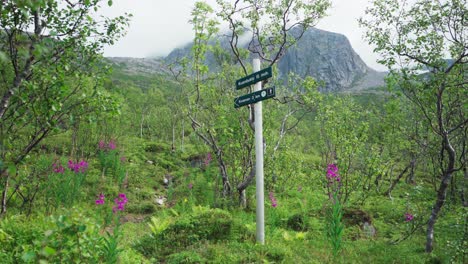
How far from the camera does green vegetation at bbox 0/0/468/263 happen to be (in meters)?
4.50

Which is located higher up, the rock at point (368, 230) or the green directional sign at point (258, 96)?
the green directional sign at point (258, 96)

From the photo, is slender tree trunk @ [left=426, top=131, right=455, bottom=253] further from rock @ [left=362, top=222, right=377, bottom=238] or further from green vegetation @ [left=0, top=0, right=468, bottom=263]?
rock @ [left=362, top=222, right=377, bottom=238]

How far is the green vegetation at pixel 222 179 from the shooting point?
450 cm

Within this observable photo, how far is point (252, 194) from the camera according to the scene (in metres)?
13.1

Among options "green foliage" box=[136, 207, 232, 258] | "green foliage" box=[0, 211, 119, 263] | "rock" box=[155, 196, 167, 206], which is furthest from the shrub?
"rock" box=[155, 196, 167, 206]

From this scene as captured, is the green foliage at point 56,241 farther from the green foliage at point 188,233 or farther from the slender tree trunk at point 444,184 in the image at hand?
the slender tree trunk at point 444,184

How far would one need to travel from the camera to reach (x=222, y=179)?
12.7 m

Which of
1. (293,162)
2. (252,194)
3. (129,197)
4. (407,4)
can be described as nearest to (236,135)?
(252,194)

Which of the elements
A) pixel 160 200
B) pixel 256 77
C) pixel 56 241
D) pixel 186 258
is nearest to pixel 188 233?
pixel 186 258

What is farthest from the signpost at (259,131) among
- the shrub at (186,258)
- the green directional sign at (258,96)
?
the shrub at (186,258)

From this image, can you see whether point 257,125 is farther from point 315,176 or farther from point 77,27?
point 315,176

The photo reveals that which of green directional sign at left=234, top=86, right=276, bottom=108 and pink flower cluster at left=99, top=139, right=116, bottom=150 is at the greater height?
green directional sign at left=234, top=86, right=276, bottom=108

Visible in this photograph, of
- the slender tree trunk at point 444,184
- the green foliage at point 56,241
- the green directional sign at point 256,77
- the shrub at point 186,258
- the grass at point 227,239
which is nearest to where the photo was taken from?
the green foliage at point 56,241

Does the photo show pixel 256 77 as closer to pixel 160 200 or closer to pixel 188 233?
pixel 188 233
